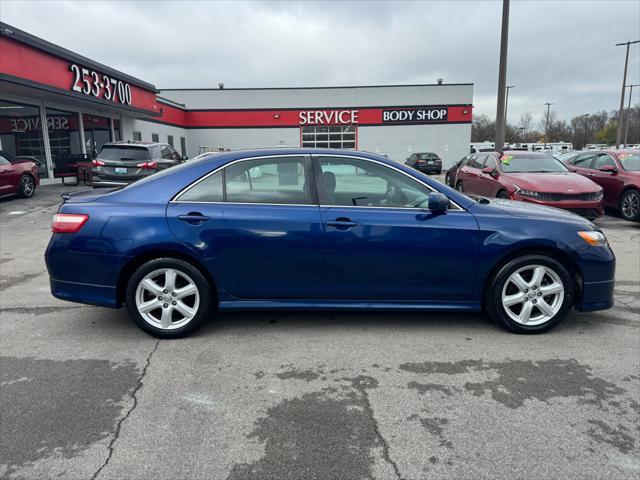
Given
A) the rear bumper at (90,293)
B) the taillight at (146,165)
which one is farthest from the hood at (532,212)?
the taillight at (146,165)

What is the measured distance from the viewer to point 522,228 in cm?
382

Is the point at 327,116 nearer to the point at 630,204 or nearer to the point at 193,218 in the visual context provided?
the point at 630,204

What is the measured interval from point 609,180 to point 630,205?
834 mm

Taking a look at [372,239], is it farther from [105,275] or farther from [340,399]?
[105,275]

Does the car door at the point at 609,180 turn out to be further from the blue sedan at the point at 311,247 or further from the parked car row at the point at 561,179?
the blue sedan at the point at 311,247

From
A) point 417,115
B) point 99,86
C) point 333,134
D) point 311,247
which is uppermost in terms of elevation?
point 417,115

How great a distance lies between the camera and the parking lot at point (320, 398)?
91.7 inches

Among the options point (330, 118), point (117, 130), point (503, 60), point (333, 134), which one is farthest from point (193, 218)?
point (333, 134)

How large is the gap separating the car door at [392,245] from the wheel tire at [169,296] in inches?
40.3

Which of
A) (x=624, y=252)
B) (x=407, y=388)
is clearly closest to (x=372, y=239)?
(x=407, y=388)

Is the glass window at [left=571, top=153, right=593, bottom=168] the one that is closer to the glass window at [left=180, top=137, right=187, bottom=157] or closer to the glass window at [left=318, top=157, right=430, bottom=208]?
the glass window at [left=318, top=157, right=430, bottom=208]

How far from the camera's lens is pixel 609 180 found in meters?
10.5

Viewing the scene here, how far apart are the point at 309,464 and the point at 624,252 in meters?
7.04

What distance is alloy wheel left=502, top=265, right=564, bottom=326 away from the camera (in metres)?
3.88
